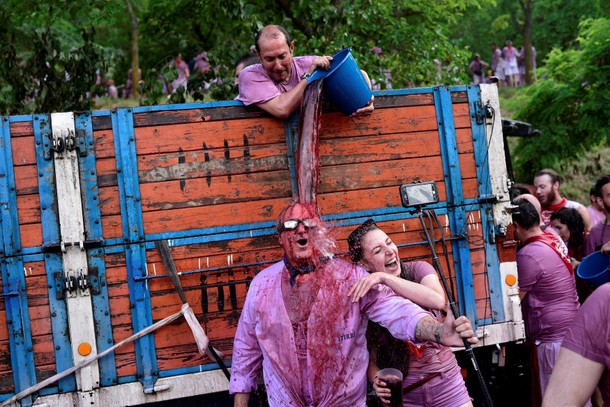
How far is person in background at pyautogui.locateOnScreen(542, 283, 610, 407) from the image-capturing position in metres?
2.62

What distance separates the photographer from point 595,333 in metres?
2.64

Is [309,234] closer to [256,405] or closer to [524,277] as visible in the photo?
[256,405]

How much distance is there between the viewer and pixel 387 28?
11.2 meters

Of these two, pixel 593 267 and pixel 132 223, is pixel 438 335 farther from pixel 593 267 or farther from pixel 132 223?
pixel 132 223

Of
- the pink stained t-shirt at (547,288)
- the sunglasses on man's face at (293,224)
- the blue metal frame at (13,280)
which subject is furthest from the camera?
the pink stained t-shirt at (547,288)

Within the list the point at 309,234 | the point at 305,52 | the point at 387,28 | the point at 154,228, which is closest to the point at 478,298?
the point at 309,234

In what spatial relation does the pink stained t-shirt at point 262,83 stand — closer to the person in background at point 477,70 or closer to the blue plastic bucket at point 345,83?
the blue plastic bucket at point 345,83

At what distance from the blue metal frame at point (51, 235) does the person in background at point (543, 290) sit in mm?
3335

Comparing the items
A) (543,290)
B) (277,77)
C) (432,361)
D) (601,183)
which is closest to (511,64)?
(601,183)

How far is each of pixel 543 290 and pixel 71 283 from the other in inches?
138

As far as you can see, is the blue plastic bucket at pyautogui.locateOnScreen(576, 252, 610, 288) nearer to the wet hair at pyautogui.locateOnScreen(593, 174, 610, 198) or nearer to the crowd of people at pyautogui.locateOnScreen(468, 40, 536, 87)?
the wet hair at pyautogui.locateOnScreen(593, 174, 610, 198)

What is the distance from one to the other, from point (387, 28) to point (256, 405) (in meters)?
7.04

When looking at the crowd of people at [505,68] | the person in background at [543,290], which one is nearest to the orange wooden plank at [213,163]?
the person in background at [543,290]

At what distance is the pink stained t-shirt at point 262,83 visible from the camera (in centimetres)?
520
